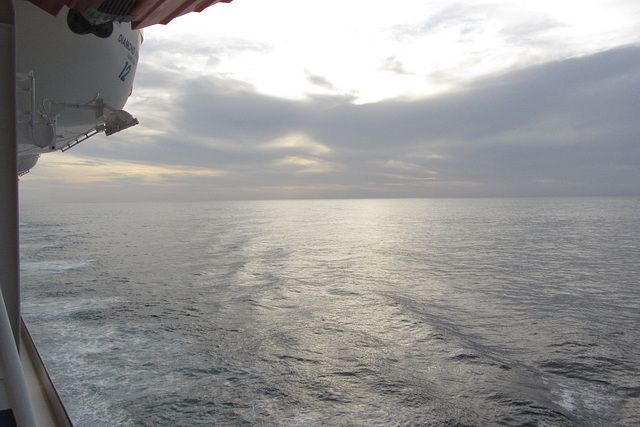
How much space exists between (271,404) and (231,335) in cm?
386

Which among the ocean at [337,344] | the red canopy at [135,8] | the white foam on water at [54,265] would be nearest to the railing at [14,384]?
the red canopy at [135,8]

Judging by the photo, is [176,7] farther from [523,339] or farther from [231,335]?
[523,339]

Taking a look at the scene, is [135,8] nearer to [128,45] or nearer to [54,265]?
[128,45]

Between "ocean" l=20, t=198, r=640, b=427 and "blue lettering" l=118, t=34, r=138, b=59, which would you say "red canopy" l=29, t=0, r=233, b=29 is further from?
"ocean" l=20, t=198, r=640, b=427

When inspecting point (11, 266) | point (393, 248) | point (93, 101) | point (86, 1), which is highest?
point (86, 1)

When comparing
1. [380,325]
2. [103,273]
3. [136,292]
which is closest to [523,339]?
[380,325]

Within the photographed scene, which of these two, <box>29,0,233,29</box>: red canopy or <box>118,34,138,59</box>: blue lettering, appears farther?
<box>118,34,138,59</box>: blue lettering

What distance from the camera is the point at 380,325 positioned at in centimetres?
1148

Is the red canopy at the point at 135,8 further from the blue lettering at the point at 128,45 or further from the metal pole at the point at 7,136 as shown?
the blue lettering at the point at 128,45

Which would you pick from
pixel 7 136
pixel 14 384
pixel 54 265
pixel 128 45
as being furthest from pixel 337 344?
pixel 54 265

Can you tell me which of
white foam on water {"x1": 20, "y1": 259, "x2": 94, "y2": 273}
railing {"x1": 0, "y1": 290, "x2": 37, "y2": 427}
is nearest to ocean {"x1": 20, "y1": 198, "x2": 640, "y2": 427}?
white foam on water {"x1": 20, "y1": 259, "x2": 94, "y2": 273}

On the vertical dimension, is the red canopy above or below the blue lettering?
below

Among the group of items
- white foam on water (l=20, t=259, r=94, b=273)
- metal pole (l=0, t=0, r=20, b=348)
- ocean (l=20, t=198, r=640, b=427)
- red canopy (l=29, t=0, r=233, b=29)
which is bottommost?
white foam on water (l=20, t=259, r=94, b=273)

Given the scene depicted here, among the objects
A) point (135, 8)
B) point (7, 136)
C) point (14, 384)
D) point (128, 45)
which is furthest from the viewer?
point (128, 45)
